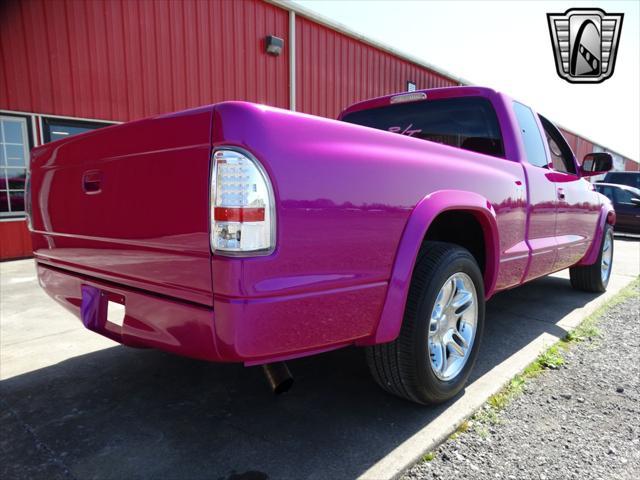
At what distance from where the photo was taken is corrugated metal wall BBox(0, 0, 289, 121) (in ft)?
20.8

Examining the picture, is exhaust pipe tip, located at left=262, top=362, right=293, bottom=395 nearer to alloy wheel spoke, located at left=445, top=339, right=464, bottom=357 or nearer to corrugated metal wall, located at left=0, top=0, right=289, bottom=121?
alloy wheel spoke, located at left=445, top=339, right=464, bottom=357

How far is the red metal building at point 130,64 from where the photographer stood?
6.40 meters

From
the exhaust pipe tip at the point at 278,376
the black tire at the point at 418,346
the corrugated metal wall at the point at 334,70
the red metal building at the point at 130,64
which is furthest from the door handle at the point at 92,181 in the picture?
the corrugated metal wall at the point at 334,70

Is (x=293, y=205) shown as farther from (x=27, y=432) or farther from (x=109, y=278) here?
(x=27, y=432)

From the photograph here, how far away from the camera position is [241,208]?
139cm

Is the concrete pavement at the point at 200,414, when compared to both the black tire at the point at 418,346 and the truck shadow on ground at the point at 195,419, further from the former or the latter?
the black tire at the point at 418,346

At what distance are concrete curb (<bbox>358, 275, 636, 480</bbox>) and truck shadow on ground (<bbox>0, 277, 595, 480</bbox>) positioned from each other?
0.16 ft

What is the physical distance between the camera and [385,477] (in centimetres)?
167

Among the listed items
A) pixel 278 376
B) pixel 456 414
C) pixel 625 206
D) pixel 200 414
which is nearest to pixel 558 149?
pixel 456 414

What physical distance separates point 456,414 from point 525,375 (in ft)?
2.51

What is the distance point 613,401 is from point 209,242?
2.38 metres

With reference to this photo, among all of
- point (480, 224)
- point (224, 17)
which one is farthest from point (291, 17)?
point (480, 224)

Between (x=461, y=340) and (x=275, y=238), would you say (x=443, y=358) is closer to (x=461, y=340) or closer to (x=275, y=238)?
(x=461, y=340)

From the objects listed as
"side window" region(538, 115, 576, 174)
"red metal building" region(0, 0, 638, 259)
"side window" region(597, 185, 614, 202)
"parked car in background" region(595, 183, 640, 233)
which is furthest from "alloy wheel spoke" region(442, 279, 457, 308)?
"side window" region(597, 185, 614, 202)
